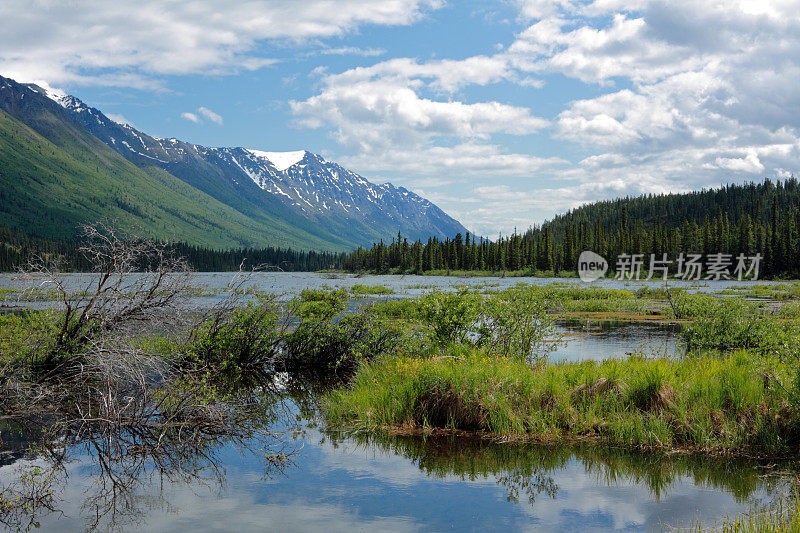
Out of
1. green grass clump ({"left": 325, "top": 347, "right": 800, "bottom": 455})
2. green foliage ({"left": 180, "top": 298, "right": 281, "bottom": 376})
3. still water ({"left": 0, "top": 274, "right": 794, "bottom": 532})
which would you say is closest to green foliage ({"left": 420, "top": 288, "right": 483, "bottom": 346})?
green grass clump ({"left": 325, "top": 347, "right": 800, "bottom": 455})

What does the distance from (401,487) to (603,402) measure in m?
5.40

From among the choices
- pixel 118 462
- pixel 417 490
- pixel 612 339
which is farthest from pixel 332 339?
pixel 612 339

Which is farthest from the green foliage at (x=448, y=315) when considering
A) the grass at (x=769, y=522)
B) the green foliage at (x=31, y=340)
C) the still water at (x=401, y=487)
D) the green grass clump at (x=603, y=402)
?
the green foliage at (x=31, y=340)

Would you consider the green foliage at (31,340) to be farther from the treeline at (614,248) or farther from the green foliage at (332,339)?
the treeline at (614,248)

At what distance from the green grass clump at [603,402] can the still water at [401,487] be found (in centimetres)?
60

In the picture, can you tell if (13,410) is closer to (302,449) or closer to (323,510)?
(302,449)

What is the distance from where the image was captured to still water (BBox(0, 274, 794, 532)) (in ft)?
29.2

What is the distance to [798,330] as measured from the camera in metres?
18.2

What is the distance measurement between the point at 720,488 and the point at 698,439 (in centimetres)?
186

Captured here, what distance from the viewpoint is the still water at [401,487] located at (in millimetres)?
8891

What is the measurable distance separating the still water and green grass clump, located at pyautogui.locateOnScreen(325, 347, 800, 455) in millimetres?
604

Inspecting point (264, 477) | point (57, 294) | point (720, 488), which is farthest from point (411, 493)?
point (57, 294)

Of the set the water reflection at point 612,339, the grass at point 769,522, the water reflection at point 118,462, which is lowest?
the water reflection at point 118,462

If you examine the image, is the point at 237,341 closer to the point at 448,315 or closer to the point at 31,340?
the point at 31,340
